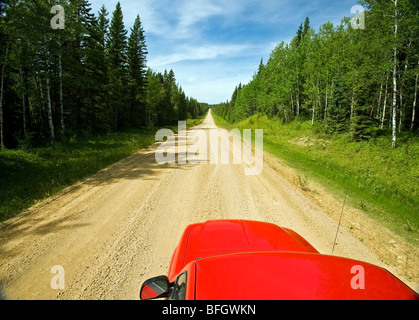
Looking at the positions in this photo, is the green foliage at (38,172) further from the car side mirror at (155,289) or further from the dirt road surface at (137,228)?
the car side mirror at (155,289)

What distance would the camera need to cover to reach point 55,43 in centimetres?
1603

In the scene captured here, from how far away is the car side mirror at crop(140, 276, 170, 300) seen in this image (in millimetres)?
1989

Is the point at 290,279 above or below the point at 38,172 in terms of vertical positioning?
above

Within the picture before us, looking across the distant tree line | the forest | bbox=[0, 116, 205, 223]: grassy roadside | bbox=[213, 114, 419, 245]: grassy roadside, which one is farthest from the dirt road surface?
the distant tree line

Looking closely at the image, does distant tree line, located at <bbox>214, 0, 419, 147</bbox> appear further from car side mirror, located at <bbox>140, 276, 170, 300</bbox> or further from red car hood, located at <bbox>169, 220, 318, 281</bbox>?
car side mirror, located at <bbox>140, 276, 170, 300</bbox>

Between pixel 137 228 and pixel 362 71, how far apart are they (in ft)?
71.7

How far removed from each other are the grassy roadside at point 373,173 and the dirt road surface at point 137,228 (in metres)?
0.94

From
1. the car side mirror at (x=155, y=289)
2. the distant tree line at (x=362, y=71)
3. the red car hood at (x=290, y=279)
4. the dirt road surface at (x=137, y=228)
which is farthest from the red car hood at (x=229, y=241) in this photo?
the distant tree line at (x=362, y=71)

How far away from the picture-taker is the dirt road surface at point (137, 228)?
11.4 feet

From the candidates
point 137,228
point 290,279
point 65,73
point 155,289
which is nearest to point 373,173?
point 137,228

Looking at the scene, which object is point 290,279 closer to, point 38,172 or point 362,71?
point 38,172

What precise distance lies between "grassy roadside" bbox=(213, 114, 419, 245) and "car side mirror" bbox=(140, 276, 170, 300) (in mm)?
6058

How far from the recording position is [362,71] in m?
17.3
